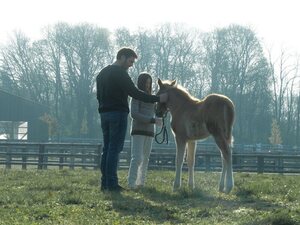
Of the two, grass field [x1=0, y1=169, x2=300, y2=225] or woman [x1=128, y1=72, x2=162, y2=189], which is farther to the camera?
woman [x1=128, y1=72, x2=162, y2=189]

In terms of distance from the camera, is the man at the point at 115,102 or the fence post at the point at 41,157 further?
the fence post at the point at 41,157

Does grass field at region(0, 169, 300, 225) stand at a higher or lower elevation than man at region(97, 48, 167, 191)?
lower

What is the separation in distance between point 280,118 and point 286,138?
111 inches

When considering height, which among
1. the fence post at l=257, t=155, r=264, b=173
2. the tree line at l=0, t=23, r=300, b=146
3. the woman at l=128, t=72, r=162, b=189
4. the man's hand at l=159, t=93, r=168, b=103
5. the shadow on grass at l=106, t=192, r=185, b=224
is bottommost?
the shadow on grass at l=106, t=192, r=185, b=224

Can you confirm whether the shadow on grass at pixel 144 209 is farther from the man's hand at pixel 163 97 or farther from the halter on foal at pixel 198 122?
the man's hand at pixel 163 97

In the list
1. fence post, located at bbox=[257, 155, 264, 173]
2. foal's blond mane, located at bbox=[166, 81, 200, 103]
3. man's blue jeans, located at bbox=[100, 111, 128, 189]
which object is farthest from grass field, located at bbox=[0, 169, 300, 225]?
fence post, located at bbox=[257, 155, 264, 173]

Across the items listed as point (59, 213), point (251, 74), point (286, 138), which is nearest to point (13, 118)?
point (251, 74)

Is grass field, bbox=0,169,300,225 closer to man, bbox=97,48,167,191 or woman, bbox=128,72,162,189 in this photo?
man, bbox=97,48,167,191

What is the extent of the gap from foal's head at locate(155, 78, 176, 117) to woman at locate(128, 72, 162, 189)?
0.14 metres

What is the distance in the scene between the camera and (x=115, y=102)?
9.81m

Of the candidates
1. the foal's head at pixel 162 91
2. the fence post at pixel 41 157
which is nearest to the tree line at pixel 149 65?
the fence post at pixel 41 157

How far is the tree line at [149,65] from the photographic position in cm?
6050

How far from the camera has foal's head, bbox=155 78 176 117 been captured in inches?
412

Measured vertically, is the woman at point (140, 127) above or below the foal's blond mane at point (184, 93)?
below
